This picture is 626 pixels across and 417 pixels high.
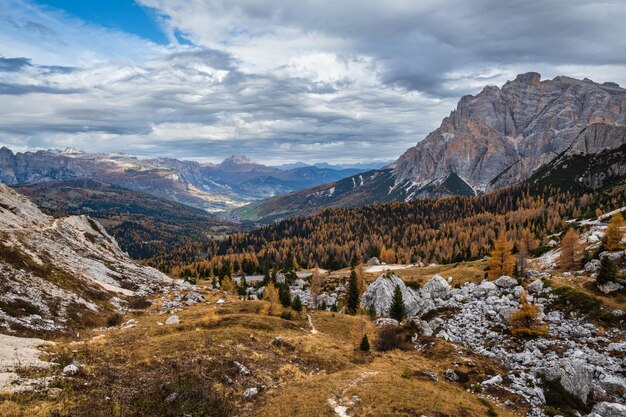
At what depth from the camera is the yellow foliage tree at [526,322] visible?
6162cm

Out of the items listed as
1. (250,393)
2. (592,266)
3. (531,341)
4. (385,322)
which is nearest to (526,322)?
(531,341)

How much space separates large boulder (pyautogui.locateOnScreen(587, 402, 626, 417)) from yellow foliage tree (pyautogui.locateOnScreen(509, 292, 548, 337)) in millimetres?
21378

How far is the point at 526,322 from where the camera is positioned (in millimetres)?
63281

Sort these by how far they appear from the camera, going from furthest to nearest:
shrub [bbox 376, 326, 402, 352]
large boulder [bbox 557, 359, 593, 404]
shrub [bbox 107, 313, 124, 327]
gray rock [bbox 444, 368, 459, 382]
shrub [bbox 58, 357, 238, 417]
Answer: shrub [bbox 376, 326, 402, 352] → shrub [bbox 107, 313, 124, 327] → gray rock [bbox 444, 368, 459, 382] → large boulder [bbox 557, 359, 593, 404] → shrub [bbox 58, 357, 238, 417]

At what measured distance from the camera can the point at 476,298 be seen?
3221 inches

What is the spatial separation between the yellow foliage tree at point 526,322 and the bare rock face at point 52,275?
72667mm

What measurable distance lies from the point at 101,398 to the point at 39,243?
258ft

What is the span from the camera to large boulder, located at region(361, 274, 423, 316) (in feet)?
321

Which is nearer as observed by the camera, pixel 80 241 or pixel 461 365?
pixel 461 365

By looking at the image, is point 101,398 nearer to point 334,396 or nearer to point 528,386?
point 334,396

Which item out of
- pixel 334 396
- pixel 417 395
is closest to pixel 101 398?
pixel 334 396

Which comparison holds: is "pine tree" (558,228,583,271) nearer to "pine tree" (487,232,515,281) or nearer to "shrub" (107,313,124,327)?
"pine tree" (487,232,515,281)

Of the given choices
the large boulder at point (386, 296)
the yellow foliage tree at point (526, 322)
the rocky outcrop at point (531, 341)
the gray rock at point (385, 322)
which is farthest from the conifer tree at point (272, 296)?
the yellow foliage tree at point (526, 322)

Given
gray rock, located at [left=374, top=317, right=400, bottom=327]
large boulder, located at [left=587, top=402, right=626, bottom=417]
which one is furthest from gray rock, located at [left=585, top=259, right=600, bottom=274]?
large boulder, located at [left=587, top=402, right=626, bottom=417]
